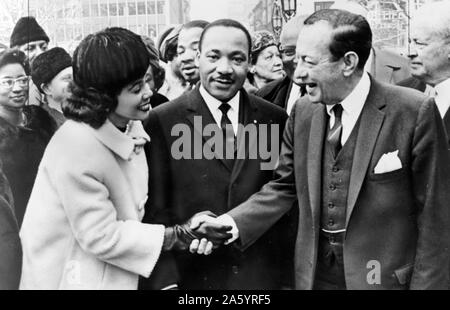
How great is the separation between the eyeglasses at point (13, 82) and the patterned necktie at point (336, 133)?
4.93 feet

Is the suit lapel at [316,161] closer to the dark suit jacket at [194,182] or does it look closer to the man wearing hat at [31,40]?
the dark suit jacket at [194,182]

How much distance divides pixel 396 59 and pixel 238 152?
34.4 inches

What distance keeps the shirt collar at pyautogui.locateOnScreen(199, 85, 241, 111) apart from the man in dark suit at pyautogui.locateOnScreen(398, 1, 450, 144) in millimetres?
776

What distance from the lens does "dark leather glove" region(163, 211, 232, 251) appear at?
2.65 meters

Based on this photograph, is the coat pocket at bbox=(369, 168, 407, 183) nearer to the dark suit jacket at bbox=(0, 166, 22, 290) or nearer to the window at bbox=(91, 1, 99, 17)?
the window at bbox=(91, 1, 99, 17)

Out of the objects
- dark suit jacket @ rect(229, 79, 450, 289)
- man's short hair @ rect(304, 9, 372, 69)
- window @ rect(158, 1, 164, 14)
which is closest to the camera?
dark suit jacket @ rect(229, 79, 450, 289)

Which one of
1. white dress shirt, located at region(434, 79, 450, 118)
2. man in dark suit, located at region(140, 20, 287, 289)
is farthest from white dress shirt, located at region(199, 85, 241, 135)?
white dress shirt, located at region(434, 79, 450, 118)

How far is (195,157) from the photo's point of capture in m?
2.71

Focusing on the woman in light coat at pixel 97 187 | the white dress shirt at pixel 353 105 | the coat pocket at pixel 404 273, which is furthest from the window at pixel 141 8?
the coat pocket at pixel 404 273

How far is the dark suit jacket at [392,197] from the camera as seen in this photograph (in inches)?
91.0

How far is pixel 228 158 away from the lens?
8.90 ft
